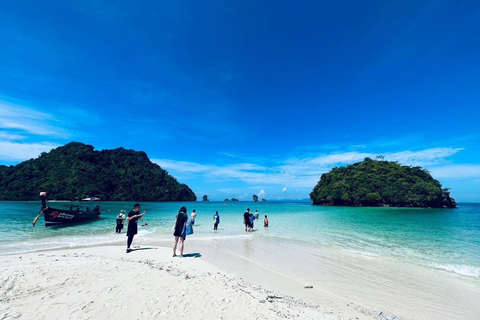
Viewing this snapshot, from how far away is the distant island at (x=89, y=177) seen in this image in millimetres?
90875

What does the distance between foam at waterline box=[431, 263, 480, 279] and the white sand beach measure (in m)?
1.15

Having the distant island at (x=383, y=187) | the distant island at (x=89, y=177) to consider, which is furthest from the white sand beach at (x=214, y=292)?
the distant island at (x=89, y=177)

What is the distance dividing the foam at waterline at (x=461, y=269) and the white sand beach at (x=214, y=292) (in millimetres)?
1152

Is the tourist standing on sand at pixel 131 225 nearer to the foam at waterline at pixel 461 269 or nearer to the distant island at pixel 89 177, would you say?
the foam at waterline at pixel 461 269

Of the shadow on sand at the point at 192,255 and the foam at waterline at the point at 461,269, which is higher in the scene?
the shadow on sand at the point at 192,255

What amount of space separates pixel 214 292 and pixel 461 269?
1106 cm

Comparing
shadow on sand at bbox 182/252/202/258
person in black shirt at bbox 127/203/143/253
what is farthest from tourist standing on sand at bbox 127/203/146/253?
shadow on sand at bbox 182/252/202/258

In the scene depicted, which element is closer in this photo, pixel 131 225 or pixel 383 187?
pixel 131 225

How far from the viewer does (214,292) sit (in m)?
5.19

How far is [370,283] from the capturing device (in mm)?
7059

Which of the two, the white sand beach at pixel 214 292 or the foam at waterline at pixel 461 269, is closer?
the white sand beach at pixel 214 292

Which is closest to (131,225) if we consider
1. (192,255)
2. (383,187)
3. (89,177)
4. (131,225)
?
(131,225)

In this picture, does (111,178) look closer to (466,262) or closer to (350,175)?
(350,175)

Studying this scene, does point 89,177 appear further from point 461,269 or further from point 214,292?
point 461,269
